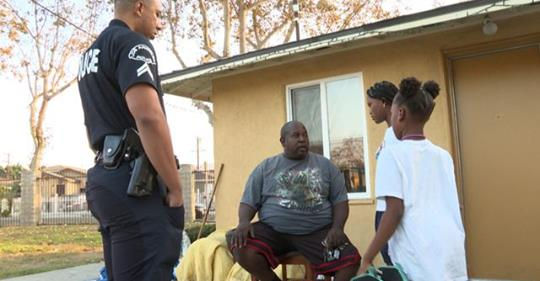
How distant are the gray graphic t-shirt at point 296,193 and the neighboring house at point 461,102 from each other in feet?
4.27

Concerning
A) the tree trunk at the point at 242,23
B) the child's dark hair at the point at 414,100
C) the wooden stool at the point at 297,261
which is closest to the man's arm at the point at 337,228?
the wooden stool at the point at 297,261

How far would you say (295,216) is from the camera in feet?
13.6

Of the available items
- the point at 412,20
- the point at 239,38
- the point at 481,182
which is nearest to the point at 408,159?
the point at 412,20

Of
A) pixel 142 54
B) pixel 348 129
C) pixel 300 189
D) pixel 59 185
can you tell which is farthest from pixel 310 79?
pixel 59 185

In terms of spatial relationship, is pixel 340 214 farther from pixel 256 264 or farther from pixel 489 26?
pixel 489 26

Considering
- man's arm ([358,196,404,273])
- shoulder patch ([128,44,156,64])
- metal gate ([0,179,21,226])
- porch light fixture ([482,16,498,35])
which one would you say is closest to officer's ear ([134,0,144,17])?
shoulder patch ([128,44,156,64])

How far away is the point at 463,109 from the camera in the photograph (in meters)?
5.15

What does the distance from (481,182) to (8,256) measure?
8719mm

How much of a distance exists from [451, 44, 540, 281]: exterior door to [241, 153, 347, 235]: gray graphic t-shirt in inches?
64.0

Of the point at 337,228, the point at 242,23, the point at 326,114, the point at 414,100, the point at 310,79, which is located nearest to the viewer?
the point at 414,100

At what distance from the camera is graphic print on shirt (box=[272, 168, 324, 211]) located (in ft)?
13.8

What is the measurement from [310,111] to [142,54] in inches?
164

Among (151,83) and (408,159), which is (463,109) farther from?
(151,83)

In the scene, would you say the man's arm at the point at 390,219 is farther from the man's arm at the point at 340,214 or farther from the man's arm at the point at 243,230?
the man's arm at the point at 243,230
